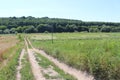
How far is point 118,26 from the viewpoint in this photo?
172 meters

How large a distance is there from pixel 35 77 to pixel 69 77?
2.23m

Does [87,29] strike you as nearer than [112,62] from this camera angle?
No

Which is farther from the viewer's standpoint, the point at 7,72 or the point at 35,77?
the point at 7,72

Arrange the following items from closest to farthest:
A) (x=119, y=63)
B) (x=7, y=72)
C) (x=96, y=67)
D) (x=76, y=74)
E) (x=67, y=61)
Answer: (x=119, y=63)
(x=96, y=67)
(x=76, y=74)
(x=7, y=72)
(x=67, y=61)

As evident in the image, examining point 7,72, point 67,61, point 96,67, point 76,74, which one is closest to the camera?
point 96,67

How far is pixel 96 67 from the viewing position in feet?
53.0

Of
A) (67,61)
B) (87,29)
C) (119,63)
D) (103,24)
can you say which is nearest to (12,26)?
(87,29)

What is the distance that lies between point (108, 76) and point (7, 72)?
28.7ft

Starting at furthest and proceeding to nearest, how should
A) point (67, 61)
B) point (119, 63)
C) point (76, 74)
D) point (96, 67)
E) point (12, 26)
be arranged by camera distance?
point (12, 26) → point (67, 61) → point (76, 74) → point (96, 67) → point (119, 63)

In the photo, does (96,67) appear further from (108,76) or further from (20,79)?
(20,79)

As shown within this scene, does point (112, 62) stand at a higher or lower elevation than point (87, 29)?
higher

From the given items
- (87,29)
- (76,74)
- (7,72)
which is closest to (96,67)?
(76,74)

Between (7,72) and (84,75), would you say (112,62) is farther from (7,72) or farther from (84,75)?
(7,72)

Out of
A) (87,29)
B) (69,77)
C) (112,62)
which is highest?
(112,62)
